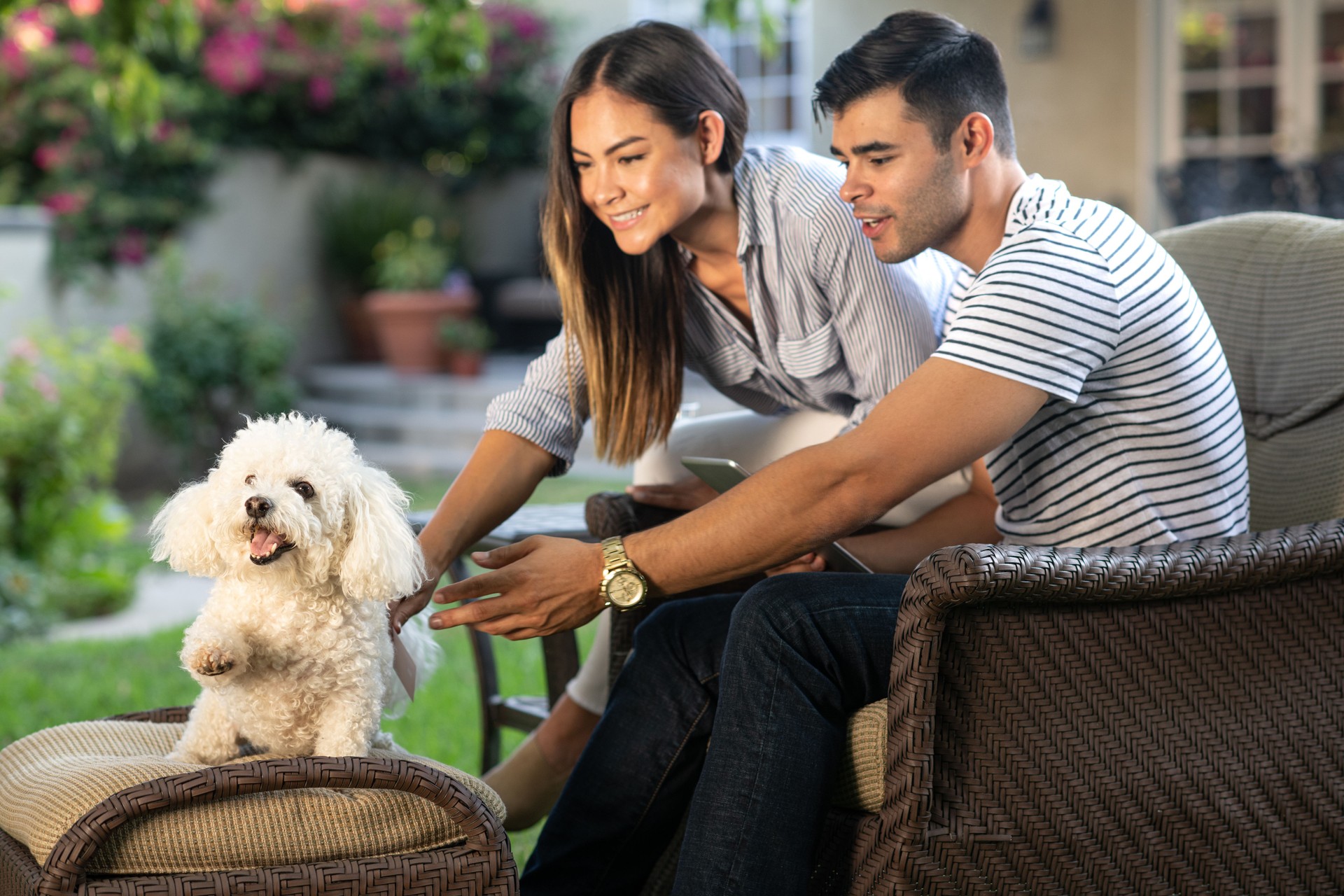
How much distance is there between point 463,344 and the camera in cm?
827

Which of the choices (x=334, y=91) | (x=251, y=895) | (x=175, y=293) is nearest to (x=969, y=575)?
(x=251, y=895)

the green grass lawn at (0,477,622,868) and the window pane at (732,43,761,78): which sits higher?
the window pane at (732,43,761,78)

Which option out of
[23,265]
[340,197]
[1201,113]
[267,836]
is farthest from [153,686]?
[1201,113]

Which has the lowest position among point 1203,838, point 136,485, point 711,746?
point 136,485

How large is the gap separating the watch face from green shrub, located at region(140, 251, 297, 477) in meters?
5.81

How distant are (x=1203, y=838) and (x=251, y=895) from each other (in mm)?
1074

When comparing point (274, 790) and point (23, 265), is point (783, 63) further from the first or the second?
point (274, 790)

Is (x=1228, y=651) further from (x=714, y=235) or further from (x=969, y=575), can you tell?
(x=714, y=235)

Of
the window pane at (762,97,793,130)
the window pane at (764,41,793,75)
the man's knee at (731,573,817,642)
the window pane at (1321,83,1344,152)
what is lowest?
the man's knee at (731,573,817,642)

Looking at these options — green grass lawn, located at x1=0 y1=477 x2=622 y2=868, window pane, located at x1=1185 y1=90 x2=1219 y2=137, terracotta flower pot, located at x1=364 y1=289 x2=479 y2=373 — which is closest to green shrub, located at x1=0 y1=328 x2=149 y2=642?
green grass lawn, located at x1=0 y1=477 x2=622 y2=868

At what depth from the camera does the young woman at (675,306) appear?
6.86ft

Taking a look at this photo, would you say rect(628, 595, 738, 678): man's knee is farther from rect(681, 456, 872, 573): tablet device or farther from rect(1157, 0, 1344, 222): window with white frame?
rect(1157, 0, 1344, 222): window with white frame

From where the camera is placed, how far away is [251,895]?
50.3 inches

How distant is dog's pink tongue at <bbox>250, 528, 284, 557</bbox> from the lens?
141 centimetres
